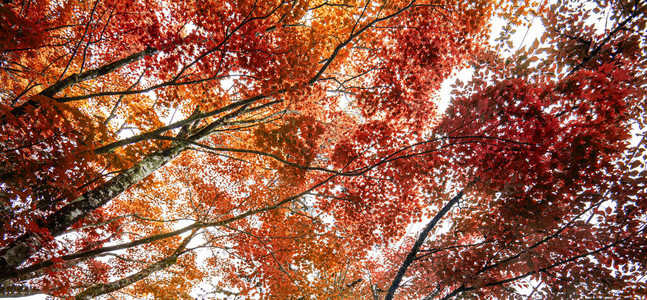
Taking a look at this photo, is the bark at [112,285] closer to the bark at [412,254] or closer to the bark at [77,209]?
the bark at [77,209]

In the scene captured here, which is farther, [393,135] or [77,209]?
[393,135]

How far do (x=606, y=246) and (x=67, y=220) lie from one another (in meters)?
7.66

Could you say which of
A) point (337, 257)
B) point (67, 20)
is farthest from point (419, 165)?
point (67, 20)

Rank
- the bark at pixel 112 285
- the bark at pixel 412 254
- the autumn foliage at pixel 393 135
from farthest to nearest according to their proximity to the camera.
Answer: the bark at pixel 112 285, the bark at pixel 412 254, the autumn foliage at pixel 393 135

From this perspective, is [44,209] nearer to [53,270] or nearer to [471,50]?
[53,270]

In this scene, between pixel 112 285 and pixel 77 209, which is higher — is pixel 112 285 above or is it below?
below

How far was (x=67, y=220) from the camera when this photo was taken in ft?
11.8

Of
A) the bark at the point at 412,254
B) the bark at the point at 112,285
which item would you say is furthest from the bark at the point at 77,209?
the bark at the point at 412,254

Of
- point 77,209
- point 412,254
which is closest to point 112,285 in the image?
point 77,209

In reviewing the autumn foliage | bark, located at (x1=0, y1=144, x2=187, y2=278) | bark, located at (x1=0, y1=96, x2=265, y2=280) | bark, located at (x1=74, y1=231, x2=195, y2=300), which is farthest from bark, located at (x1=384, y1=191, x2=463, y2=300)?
bark, located at (x1=0, y1=144, x2=187, y2=278)

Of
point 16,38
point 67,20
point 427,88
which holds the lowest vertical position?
point 16,38

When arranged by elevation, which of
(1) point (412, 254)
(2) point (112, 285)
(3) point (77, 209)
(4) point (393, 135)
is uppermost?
(4) point (393, 135)

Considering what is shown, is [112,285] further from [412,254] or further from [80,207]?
[412,254]

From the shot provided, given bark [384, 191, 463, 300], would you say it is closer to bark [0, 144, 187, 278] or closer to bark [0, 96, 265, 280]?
bark [0, 96, 265, 280]
